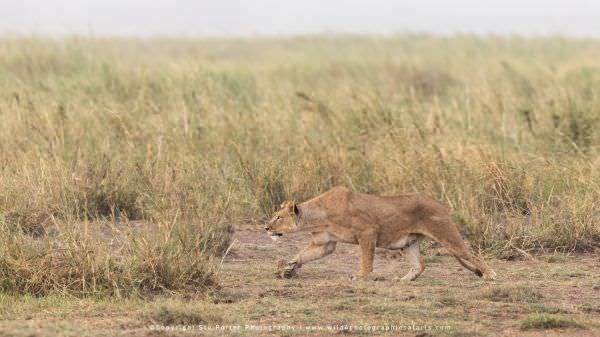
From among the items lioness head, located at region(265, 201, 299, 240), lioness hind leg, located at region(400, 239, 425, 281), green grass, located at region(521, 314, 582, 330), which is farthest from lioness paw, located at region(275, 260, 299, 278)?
green grass, located at region(521, 314, 582, 330)

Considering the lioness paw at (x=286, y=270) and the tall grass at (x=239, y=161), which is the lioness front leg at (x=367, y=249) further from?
the tall grass at (x=239, y=161)

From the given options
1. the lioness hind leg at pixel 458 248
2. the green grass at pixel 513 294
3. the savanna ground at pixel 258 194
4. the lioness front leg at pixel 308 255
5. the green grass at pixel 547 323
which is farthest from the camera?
the lioness front leg at pixel 308 255

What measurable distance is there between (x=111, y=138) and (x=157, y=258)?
16.5 ft

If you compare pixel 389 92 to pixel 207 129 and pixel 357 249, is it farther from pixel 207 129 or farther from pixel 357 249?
pixel 357 249

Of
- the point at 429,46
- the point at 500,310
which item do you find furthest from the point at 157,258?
the point at 429,46

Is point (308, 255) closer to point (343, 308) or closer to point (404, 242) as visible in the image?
point (404, 242)

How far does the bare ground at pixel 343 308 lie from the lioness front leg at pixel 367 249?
9 cm

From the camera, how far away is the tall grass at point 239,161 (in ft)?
29.3

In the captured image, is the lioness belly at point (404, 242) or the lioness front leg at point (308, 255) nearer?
the lioness belly at point (404, 242)

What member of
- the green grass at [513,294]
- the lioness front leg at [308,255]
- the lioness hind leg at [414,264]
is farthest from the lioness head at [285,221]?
the green grass at [513,294]

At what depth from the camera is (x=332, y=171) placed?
1196 cm

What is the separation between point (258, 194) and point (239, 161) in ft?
1.81

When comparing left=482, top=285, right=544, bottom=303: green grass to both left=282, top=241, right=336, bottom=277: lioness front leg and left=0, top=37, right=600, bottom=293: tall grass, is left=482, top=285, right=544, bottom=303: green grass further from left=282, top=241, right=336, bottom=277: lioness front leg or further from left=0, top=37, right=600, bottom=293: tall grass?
left=0, top=37, right=600, bottom=293: tall grass

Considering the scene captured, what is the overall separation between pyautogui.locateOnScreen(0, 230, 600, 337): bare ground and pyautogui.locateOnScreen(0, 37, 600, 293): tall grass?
0.44 metres
